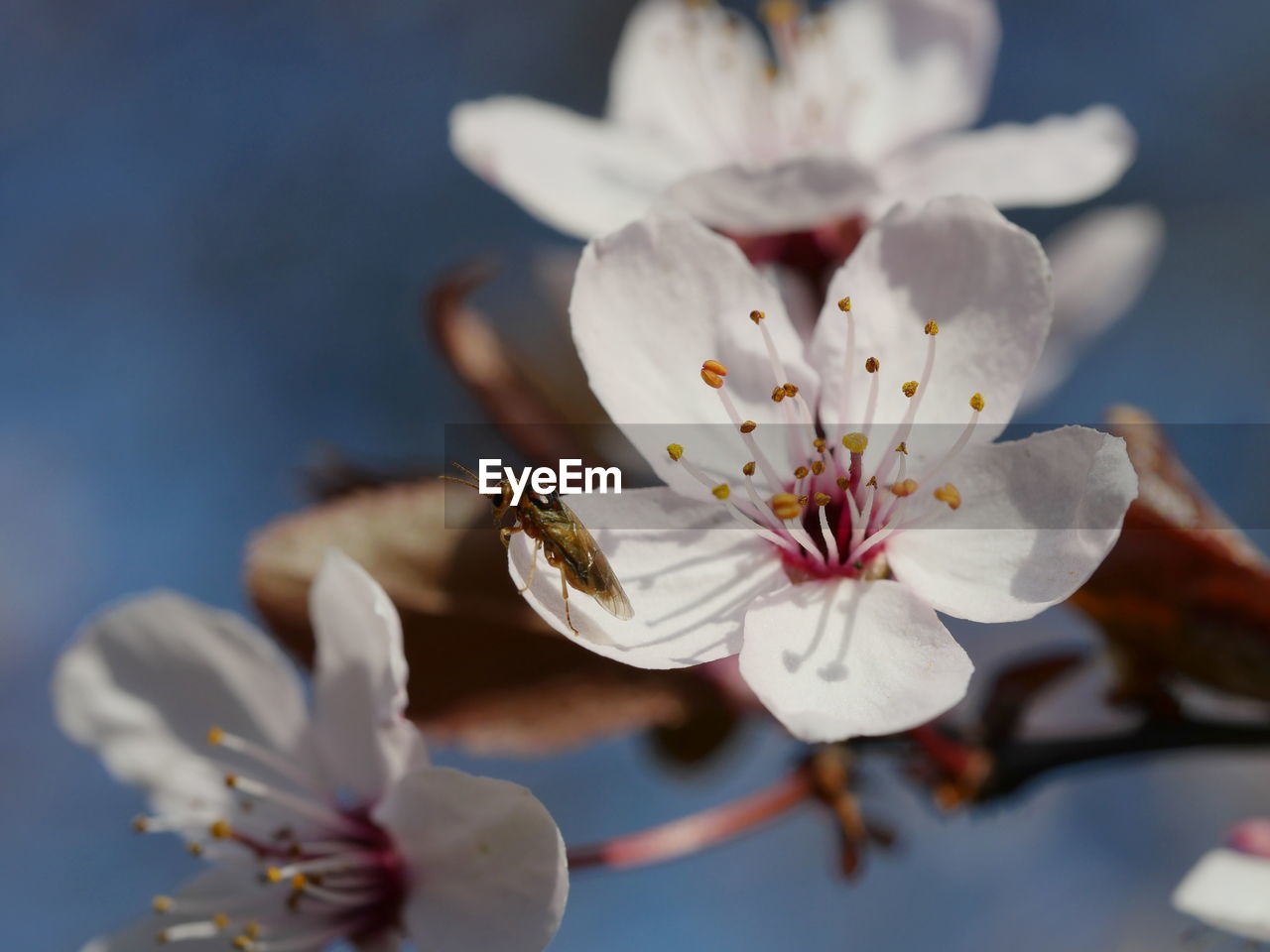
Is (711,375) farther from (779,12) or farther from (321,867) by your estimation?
(779,12)

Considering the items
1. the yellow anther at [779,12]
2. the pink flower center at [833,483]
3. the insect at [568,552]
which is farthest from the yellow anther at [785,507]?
the yellow anther at [779,12]

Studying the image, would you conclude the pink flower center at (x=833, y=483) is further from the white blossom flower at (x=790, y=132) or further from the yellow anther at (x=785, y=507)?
the white blossom flower at (x=790, y=132)

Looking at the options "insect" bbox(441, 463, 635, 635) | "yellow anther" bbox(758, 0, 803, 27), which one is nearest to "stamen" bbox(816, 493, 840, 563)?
"insect" bbox(441, 463, 635, 635)

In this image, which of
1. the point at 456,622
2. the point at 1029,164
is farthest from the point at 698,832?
the point at 1029,164

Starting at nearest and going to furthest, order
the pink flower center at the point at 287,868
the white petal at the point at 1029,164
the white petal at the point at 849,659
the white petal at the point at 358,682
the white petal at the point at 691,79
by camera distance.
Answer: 1. the white petal at the point at 849,659
2. the white petal at the point at 358,682
3. the pink flower center at the point at 287,868
4. the white petal at the point at 1029,164
5. the white petal at the point at 691,79

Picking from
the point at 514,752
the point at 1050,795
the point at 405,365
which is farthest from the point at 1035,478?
the point at 405,365
